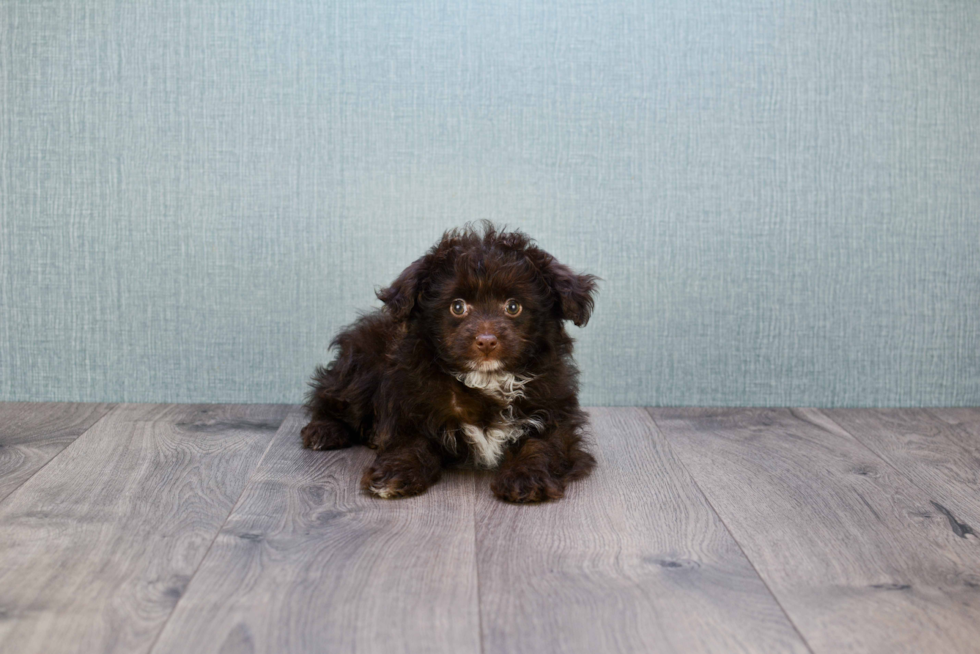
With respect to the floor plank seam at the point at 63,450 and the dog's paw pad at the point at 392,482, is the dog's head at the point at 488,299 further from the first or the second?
the floor plank seam at the point at 63,450

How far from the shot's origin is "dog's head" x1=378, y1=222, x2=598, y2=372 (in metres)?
2.48

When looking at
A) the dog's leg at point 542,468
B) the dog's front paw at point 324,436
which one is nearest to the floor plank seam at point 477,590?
the dog's leg at point 542,468

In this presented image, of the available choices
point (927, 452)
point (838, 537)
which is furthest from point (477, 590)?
point (927, 452)

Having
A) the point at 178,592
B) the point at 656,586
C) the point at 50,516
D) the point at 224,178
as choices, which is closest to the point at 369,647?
the point at 178,592

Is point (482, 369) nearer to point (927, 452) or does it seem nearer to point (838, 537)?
point (838, 537)

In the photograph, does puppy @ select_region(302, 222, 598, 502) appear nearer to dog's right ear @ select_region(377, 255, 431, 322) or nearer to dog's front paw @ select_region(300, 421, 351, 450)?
dog's right ear @ select_region(377, 255, 431, 322)

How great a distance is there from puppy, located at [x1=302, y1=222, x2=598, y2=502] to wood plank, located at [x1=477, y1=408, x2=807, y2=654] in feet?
0.45

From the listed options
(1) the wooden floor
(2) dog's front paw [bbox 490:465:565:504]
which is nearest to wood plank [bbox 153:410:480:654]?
(1) the wooden floor

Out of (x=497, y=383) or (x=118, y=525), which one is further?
(x=497, y=383)

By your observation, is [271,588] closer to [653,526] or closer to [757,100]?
[653,526]

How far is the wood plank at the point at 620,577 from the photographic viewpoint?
1.66 metres

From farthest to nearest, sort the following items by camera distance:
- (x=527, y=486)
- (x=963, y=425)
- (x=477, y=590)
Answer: (x=963, y=425) < (x=527, y=486) < (x=477, y=590)

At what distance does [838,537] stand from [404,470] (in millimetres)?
1132

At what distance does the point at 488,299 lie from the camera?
2.54m
